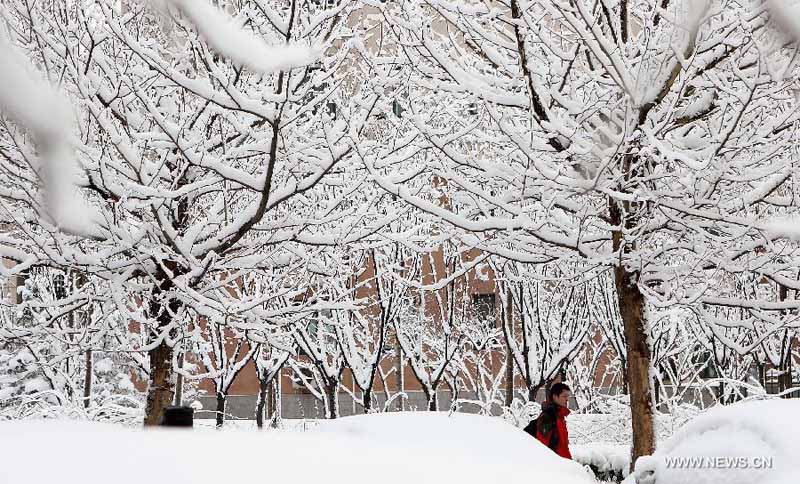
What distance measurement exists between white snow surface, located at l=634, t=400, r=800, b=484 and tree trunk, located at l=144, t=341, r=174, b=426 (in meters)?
4.21

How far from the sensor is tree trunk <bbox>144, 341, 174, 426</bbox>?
7090mm

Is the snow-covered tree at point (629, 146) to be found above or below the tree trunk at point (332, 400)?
above

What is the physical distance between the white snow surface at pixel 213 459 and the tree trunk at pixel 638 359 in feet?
16.1

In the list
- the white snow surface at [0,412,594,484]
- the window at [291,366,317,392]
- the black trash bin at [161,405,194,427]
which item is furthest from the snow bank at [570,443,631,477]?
the black trash bin at [161,405,194,427]

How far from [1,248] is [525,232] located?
13.7 feet

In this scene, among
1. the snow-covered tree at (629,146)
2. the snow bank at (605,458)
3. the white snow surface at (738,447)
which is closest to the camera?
the white snow surface at (738,447)

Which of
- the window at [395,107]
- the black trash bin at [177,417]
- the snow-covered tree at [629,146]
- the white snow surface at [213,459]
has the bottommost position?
the white snow surface at [213,459]

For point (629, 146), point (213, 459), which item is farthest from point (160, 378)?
point (213, 459)

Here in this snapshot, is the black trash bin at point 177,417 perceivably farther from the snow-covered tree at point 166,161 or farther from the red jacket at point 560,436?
the red jacket at point 560,436

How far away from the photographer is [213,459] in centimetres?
159

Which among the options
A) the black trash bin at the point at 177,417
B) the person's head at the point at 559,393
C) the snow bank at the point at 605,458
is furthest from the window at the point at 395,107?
the black trash bin at the point at 177,417

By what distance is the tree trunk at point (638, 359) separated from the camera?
6938 millimetres

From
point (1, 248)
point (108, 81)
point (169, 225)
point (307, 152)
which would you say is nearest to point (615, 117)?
point (307, 152)

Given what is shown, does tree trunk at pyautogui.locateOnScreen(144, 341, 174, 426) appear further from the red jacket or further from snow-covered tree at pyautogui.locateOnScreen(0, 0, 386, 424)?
the red jacket
